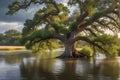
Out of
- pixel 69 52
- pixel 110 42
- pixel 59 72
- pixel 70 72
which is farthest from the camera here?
pixel 69 52

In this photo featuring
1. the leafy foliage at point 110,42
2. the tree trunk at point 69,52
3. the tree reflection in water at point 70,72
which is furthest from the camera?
the tree trunk at point 69,52

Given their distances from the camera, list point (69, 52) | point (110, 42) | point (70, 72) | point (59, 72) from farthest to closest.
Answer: point (69, 52), point (110, 42), point (70, 72), point (59, 72)

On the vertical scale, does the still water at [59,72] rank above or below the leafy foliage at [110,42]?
below

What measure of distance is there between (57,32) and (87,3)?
35.7 meters

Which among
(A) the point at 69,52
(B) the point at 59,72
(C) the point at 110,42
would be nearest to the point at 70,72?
(B) the point at 59,72

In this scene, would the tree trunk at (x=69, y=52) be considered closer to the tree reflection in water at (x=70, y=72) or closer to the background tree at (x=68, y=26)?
the background tree at (x=68, y=26)

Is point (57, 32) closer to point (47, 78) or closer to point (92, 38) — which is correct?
point (92, 38)

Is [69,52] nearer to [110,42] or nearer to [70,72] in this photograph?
[110,42]

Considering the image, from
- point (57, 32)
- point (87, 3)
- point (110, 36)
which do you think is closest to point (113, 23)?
point (110, 36)

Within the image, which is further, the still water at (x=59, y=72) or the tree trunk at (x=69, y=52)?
the tree trunk at (x=69, y=52)

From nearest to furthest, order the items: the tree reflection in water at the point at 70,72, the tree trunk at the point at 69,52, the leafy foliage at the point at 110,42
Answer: the tree reflection in water at the point at 70,72 < the leafy foliage at the point at 110,42 < the tree trunk at the point at 69,52

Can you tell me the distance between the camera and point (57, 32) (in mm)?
61656

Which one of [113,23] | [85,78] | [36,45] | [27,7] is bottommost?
[85,78]

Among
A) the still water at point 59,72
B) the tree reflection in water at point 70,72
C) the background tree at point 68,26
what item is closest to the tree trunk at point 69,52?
the background tree at point 68,26
